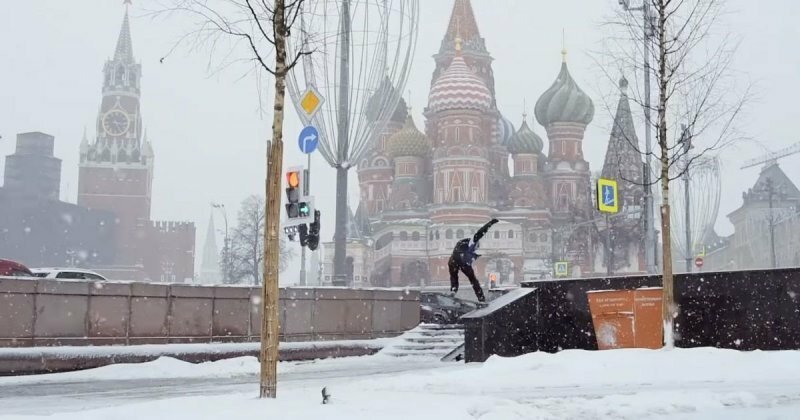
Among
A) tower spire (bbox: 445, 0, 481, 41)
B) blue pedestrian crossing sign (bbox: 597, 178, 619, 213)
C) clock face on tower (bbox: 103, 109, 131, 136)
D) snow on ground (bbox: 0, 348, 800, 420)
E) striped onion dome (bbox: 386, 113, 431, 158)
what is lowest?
snow on ground (bbox: 0, 348, 800, 420)

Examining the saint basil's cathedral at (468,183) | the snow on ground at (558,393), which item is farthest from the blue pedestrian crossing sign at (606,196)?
the saint basil's cathedral at (468,183)

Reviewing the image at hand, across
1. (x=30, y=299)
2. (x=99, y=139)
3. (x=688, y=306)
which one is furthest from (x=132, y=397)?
(x=99, y=139)

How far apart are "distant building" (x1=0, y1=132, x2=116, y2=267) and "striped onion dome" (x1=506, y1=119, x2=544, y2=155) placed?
6516 cm

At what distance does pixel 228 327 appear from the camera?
16.9m

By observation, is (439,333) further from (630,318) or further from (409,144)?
(409,144)

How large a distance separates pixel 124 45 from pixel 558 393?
514 ft

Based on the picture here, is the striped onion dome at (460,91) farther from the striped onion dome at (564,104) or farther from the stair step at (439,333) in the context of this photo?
the stair step at (439,333)

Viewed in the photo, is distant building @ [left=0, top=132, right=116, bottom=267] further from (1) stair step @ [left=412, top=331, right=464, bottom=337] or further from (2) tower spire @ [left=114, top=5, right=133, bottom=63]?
(1) stair step @ [left=412, top=331, right=464, bottom=337]

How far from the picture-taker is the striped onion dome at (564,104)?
327 feet

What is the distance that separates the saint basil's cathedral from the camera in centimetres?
9038

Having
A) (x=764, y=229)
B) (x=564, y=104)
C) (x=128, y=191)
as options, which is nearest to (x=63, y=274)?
(x=564, y=104)

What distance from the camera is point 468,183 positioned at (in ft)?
298

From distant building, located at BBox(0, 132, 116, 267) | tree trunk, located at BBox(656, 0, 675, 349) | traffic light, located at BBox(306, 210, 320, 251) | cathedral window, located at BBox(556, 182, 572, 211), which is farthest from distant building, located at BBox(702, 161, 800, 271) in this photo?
distant building, located at BBox(0, 132, 116, 267)

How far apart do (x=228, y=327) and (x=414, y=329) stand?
500 centimetres
